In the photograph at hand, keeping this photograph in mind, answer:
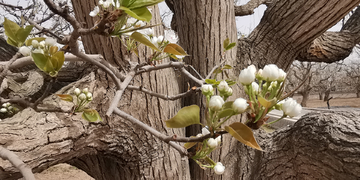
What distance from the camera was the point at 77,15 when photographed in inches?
27.6

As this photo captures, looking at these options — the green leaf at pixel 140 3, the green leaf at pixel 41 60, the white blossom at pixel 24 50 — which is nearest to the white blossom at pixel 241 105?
the green leaf at pixel 140 3

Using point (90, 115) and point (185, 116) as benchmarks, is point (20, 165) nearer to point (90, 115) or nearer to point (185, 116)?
point (90, 115)

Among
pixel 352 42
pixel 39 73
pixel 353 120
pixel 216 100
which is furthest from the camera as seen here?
pixel 352 42

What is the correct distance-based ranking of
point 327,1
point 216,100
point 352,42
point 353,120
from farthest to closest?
point 352,42, point 327,1, point 353,120, point 216,100

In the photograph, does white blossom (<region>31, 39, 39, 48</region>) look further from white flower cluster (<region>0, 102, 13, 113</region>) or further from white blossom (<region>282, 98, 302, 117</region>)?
white flower cluster (<region>0, 102, 13, 113</region>)

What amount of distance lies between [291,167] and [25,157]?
0.80 m

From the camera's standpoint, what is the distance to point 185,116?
258 mm

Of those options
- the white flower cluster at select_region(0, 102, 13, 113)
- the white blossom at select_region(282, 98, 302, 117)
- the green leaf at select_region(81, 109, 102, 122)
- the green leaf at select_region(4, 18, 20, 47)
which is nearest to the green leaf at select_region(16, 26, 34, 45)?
the green leaf at select_region(4, 18, 20, 47)

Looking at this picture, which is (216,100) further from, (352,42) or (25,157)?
(352,42)

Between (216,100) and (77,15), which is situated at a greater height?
(77,15)

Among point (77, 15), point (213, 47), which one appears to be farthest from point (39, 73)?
point (213, 47)

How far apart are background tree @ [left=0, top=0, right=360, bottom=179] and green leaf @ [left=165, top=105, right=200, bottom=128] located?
42 centimetres

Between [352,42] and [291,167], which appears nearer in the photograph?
[291,167]

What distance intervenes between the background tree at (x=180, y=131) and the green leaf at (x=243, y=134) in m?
0.47
